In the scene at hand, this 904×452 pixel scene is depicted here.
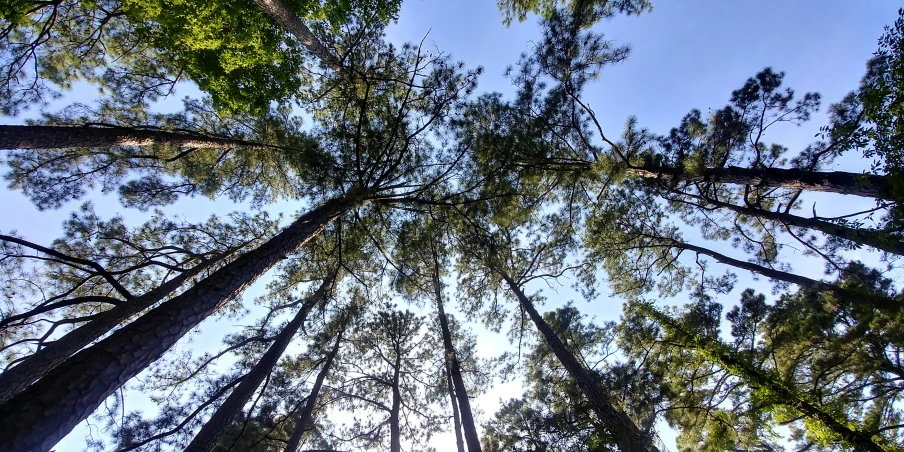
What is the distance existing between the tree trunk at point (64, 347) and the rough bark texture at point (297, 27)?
14.6ft

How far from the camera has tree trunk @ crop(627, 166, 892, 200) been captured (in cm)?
509

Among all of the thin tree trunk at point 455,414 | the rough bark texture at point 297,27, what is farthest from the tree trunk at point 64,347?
the thin tree trunk at point 455,414

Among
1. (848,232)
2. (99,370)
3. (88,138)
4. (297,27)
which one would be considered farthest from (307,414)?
(848,232)

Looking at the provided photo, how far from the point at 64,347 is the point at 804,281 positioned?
12406 millimetres

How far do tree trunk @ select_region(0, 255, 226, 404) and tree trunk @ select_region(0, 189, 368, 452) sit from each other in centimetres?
156

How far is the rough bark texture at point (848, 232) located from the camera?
385 cm

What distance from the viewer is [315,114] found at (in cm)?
820

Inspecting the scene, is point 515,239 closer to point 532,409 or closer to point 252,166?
point 532,409

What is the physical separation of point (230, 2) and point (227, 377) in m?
7.21

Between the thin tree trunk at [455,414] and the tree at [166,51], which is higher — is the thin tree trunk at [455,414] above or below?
below

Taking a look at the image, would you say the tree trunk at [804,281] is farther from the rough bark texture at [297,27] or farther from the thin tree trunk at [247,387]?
the rough bark texture at [297,27]

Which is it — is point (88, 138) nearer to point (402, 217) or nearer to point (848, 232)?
point (402, 217)

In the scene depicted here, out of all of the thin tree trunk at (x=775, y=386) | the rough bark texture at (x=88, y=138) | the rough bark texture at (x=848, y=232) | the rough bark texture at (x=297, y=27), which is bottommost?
the thin tree trunk at (x=775, y=386)

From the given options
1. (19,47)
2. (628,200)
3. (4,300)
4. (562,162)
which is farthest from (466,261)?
(19,47)
